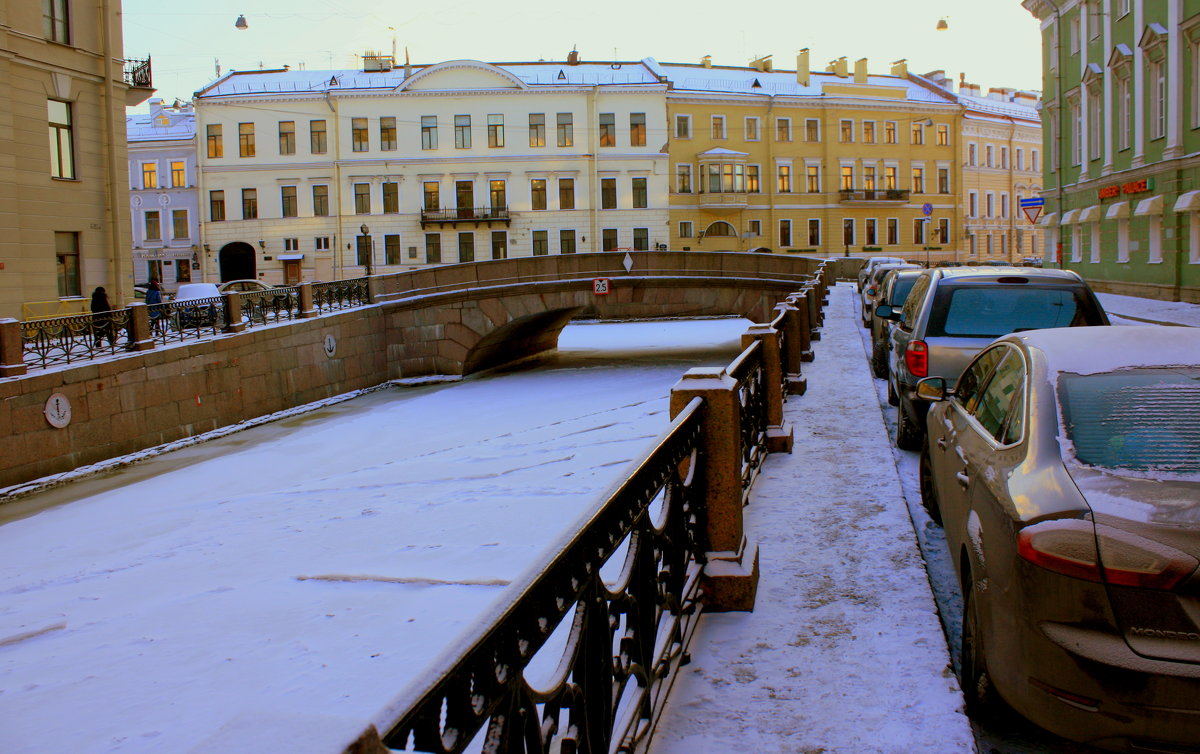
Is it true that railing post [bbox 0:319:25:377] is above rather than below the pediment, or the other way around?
below

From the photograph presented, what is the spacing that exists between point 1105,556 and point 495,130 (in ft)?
165

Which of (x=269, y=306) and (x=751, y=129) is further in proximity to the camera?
(x=751, y=129)

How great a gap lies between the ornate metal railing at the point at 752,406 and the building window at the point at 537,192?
147ft

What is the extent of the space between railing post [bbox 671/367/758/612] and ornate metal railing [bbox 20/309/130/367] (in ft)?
53.8

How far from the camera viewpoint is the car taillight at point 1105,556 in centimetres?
317

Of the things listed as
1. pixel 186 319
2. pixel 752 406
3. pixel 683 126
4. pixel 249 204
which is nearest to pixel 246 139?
pixel 249 204

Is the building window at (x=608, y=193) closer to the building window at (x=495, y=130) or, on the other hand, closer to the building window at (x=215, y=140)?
the building window at (x=495, y=130)

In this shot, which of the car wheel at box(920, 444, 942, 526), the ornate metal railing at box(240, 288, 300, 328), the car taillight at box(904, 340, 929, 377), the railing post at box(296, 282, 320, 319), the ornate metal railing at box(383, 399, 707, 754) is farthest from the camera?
the railing post at box(296, 282, 320, 319)

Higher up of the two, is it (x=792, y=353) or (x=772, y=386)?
(x=792, y=353)

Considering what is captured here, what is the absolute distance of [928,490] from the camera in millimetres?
6988

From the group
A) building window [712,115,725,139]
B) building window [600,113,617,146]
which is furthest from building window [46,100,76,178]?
building window [712,115,725,139]

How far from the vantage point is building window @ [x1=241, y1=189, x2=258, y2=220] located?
52031 mm

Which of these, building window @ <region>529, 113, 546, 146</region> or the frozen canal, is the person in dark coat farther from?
building window @ <region>529, 113, 546, 146</region>

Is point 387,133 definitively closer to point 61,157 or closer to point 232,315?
point 61,157
